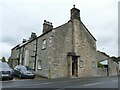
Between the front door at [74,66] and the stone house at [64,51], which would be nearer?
the stone house at [64,51]

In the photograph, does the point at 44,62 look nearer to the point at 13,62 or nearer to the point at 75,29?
the point at 75,29

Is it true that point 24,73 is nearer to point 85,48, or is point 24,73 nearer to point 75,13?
point 85,48

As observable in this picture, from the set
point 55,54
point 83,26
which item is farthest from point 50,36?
point 83,26

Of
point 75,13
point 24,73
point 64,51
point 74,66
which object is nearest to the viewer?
point 24,73

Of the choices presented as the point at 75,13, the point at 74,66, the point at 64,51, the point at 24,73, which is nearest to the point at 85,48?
the point at 74,66

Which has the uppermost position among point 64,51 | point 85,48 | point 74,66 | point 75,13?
point 75,13

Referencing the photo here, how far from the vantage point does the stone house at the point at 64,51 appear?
27.4 meters

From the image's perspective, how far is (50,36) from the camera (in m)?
27.7

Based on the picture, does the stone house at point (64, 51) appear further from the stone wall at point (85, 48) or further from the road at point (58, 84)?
the road at point (58, 84)

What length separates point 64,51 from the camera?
28797 mm

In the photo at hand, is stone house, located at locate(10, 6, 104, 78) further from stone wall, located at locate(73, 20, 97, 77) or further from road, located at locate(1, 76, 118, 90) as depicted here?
road, located at locate(1, 76, 118, 90)

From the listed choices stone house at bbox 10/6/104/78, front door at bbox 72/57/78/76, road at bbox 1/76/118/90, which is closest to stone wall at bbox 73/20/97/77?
stone house at bbox 10/6/104/78

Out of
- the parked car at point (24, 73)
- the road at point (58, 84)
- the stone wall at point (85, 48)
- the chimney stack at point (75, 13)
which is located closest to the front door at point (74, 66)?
the stone wall at point (85, 48)

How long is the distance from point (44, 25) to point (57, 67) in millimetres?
7816
